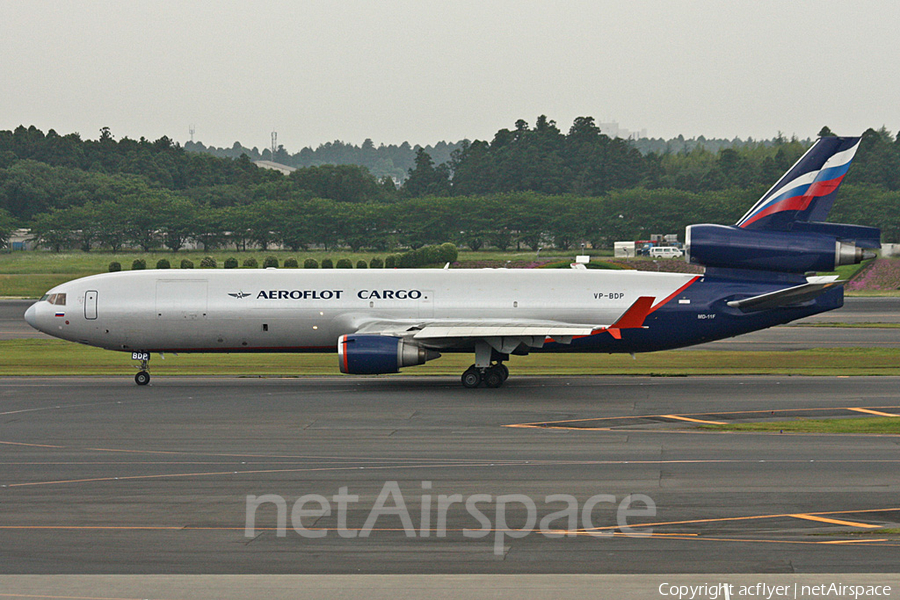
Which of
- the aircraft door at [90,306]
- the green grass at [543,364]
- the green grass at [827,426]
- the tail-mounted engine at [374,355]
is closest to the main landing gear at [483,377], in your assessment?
the tail-mounted engine at [374,355]

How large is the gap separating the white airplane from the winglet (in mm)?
1972

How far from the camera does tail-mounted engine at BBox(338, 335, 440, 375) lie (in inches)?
1437

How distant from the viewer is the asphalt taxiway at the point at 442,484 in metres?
16.5

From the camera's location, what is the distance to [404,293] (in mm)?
39812

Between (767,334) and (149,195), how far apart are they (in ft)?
409

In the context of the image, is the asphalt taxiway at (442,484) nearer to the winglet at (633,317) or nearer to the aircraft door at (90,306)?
the winglet at (633,317)

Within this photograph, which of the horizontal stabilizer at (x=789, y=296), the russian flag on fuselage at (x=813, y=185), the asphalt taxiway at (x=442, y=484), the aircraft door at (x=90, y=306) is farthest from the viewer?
the aircraft door at (x=90, y=306)

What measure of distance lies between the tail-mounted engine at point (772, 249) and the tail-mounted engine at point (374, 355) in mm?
12963

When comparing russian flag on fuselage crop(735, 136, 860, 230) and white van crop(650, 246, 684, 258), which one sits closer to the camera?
russian flag on fuselage crop(735, 136, 860, 230)

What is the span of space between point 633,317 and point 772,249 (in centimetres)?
744

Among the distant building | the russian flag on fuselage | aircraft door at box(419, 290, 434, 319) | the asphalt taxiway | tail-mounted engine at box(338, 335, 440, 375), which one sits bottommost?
the asphalt taxiway

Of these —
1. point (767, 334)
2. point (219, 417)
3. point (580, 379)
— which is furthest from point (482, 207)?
point (219, 417)

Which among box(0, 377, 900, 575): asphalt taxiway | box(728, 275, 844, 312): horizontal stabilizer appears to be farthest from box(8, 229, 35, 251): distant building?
box(728, 275, 844, 312): horizontal stabilizer

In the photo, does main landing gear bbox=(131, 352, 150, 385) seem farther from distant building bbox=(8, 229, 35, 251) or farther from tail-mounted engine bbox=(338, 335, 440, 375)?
distant building bbox=(8, 229, 35, 251)
